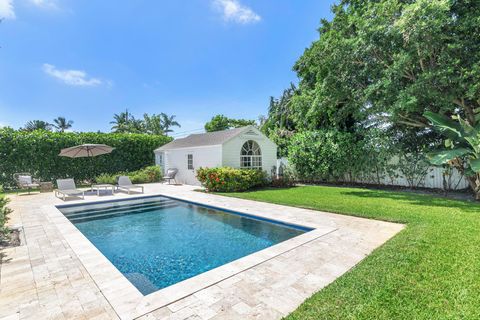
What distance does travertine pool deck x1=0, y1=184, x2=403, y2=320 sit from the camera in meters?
3.21

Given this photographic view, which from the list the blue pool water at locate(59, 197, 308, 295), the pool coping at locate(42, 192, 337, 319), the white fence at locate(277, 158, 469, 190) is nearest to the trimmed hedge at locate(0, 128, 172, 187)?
the blue pool water at locate(59, 197, 308, 295)

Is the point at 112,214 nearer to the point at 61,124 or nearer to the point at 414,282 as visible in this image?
the point at 414,282

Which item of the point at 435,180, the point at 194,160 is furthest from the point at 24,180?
the point at 435,180

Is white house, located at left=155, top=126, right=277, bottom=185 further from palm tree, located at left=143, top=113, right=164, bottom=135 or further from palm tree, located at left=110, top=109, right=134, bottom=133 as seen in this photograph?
palm tree, located at left=110, top=109, right=134, bottom=133

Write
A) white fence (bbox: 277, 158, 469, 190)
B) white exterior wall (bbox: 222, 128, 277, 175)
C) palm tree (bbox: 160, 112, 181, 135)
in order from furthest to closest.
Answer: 1. palm tree (bbox: 160, 112, 181, 135)
2. white exterior wall (bbox: 222, 128, 277, 175)
3. white fence (bbox: 277, 158, 469, 190)

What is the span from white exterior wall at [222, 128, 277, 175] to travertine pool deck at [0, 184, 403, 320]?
11.1 metres

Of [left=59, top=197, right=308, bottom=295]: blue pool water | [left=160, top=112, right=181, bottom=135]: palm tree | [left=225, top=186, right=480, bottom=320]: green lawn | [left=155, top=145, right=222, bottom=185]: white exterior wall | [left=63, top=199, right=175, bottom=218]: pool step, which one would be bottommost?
[left=59, top=197, right=308, bottom=295]: blue pool water

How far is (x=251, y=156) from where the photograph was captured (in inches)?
730

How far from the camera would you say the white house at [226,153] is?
55.7 ft

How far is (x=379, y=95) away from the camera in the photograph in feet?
41.5

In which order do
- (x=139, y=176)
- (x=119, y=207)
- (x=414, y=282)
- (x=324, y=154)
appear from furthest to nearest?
(x=139, y=176) → (x=324, y=154) → (x=119, y=207) → (x=414, y=282)

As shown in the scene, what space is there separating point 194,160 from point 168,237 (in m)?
11.6

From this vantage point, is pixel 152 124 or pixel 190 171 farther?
pixel 152 124

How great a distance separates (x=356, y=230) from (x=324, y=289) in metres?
3.58
